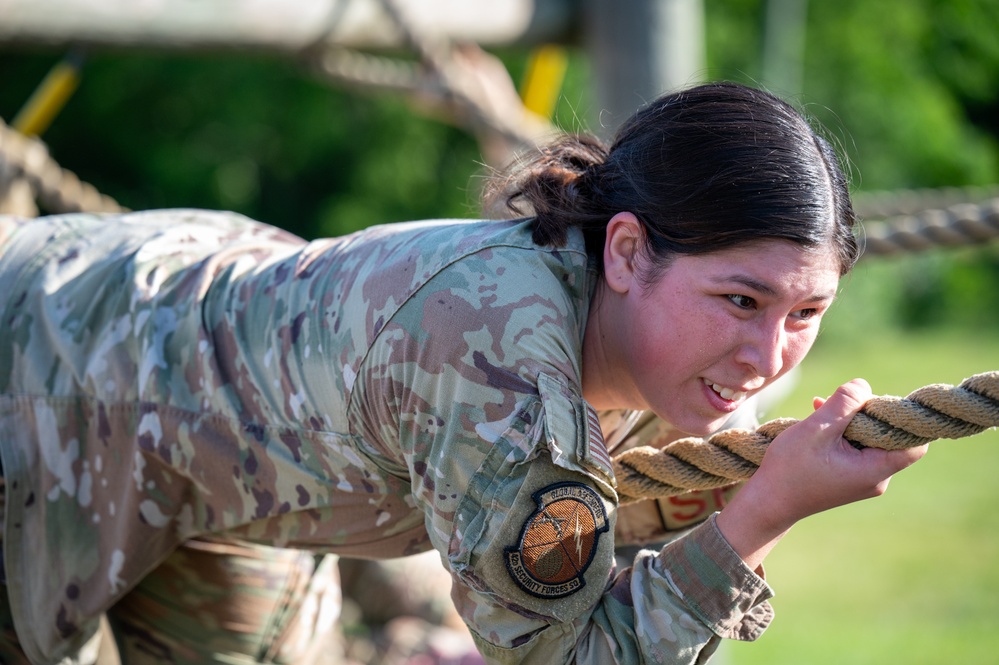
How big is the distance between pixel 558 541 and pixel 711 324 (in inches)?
14.5

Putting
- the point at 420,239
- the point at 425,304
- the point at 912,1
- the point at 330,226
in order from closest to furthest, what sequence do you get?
1. the point at 425,304
2. the point at 420,239
3. the point at 330,226
4. the point at 912,1

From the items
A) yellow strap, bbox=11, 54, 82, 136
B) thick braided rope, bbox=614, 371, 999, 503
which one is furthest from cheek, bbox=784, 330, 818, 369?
yellow strap, bbox=11, 54, 82, 136

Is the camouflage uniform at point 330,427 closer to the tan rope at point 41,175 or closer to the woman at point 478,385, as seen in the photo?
the woman at point 478,385

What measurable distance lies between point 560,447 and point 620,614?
0.26 metres

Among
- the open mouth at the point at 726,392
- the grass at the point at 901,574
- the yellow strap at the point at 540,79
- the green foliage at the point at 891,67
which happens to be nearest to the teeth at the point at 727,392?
the open mouth at the point at 726,392

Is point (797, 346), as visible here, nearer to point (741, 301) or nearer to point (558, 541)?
point (741, 301)

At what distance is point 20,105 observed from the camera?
955cm

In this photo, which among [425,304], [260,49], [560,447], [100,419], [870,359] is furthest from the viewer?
[870,359]

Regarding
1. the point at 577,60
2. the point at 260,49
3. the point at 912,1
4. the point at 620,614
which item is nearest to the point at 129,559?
the point at 620,614

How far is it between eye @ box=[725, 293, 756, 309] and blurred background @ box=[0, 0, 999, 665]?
49 centimetres

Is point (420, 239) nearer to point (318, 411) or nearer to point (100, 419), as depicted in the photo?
point (318, 411)

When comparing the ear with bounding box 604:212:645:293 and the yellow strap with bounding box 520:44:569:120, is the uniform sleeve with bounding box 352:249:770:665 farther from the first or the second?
the yellow strap with bounding box 520:44:569:120

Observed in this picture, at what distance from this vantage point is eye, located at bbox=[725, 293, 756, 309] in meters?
1.59

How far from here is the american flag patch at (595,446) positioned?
5.03ft
